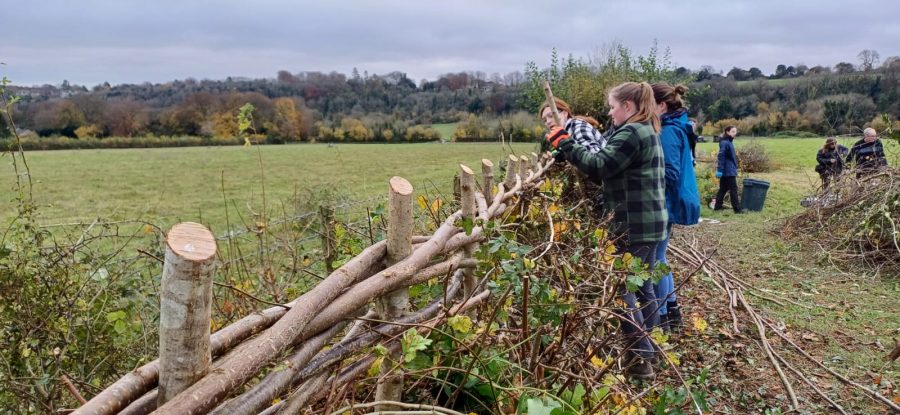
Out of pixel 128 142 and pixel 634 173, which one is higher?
pixel 634 173

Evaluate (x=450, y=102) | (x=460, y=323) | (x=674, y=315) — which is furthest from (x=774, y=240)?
(x=450, y=102)

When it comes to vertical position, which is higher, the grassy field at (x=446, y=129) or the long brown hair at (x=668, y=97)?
the long brown hair at (x=668, y=97)

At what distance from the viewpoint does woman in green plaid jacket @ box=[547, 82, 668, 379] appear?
298 centimetres

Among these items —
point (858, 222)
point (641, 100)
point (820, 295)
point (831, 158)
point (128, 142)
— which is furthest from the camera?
point (128, 142)

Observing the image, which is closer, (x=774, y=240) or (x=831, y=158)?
(x=774, y=240)

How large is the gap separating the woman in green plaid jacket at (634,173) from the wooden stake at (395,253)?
5.23 feet

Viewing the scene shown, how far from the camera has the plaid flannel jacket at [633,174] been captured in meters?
2.97

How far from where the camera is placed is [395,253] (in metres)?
1.79

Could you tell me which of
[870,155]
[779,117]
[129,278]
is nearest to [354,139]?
[779,117]

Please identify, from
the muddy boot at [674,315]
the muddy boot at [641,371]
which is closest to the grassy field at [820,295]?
the muddy boot at [674,315]

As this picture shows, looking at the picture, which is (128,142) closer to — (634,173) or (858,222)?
(858,222)

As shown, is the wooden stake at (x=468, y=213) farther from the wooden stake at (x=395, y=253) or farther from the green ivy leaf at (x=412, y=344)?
the green ivy leaf at (x=412, y=344)

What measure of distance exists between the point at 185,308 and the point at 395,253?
792 millimetres

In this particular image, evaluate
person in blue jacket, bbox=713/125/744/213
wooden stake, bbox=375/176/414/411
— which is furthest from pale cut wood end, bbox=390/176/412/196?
person in blue jacket, bbox=713/125/744/213
